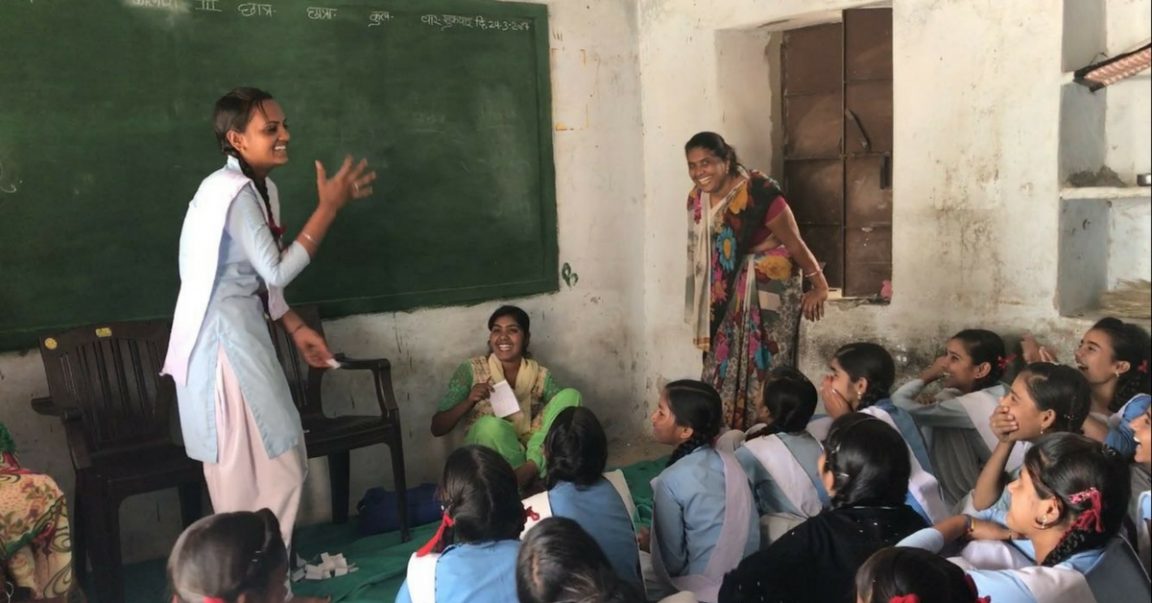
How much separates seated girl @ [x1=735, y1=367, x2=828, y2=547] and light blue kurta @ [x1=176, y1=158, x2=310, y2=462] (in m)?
1.29

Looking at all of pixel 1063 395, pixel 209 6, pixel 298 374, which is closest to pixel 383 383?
pixel 298 374

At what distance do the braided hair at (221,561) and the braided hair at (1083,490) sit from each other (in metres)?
1.43

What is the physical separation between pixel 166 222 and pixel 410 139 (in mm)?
1022

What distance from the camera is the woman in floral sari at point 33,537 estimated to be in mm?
2297

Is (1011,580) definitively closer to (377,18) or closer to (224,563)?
(224,563)

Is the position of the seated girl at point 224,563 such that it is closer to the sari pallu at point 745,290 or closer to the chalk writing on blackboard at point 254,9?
the chalk writing on blackboard at point 254,9

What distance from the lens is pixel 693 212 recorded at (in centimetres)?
421

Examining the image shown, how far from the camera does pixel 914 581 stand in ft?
4.84

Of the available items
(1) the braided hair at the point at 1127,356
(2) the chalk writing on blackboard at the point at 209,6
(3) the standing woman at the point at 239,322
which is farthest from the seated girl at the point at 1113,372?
(2) the chalk writing on blackboard at the point at 209,6

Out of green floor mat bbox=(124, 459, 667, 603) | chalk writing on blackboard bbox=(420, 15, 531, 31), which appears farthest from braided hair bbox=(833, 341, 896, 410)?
chalk writing on blackboard bbox=(420, 15, 531, 31)

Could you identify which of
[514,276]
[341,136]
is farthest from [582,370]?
[341,136]

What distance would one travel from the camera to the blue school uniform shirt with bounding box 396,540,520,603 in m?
1.93

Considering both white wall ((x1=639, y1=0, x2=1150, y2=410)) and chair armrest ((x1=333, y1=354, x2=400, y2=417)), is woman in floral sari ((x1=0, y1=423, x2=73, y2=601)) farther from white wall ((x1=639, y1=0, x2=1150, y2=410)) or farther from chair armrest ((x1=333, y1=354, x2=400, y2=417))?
white wall ((x1=639, y1=0, x2=1150, y2=410))

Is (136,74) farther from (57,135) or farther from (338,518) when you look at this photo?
(338,518)
